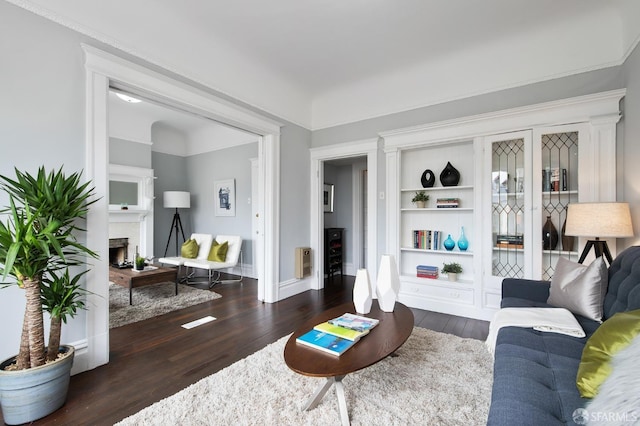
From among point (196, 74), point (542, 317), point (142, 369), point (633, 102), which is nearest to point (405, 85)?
point (633, 102)

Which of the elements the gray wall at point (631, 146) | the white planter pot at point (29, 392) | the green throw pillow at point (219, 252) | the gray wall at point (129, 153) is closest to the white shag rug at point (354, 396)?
the white planter pot at point (29, 392)

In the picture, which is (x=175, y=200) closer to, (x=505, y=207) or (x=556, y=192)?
(x=505, y=207)

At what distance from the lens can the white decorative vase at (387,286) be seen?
7.36ft

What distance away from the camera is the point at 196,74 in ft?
9.84

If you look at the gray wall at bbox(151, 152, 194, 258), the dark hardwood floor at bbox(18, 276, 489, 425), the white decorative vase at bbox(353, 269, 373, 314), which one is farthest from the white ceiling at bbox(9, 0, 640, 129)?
the gray wall at bbox(151, 152, 194, 258)

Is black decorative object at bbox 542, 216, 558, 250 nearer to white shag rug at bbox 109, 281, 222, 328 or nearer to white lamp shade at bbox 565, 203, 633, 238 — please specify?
white lamp shade at bbox 565, 203, 633, 238

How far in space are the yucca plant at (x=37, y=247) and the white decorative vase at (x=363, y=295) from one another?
1.83 meters

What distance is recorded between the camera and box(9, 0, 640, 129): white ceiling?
256 centimetres

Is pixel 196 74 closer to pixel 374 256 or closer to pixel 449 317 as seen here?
pixel 374 256

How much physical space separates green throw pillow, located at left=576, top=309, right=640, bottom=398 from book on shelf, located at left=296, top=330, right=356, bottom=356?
3.35 feet

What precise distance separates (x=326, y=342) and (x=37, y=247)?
69.5 inches

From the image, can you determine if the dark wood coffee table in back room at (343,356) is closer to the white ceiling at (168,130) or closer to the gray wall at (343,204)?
the gray wall at (343,204)

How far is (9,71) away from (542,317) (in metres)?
3.83

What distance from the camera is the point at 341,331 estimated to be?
1822 millimetres
